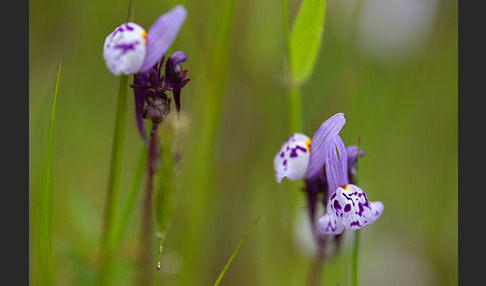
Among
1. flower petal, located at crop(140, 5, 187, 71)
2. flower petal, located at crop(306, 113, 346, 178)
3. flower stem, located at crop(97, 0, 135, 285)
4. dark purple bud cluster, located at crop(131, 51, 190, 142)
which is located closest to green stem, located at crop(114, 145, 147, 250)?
flower stem, located at crop(97, 0, 135, 285)

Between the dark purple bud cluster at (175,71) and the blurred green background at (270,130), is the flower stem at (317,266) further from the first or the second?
the dark purple bud cluster at (175,71)

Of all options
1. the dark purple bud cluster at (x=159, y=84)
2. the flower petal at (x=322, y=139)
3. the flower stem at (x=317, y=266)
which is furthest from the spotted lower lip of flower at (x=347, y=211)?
the dark purple bud cluster at (x=159, y=84)

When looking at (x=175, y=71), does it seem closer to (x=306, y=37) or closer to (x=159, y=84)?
(x=159, y=84)

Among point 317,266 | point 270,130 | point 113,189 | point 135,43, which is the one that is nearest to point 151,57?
point 135,43

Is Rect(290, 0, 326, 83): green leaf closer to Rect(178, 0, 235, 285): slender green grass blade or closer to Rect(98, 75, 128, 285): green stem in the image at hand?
Rect(178, 0, 235, 285): slender green grass blade

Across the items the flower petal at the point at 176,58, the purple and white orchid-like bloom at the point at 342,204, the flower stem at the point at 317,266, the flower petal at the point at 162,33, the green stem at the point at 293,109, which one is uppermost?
the flower petal at the point at 162,33

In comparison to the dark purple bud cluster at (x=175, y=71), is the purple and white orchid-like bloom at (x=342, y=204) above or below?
below
